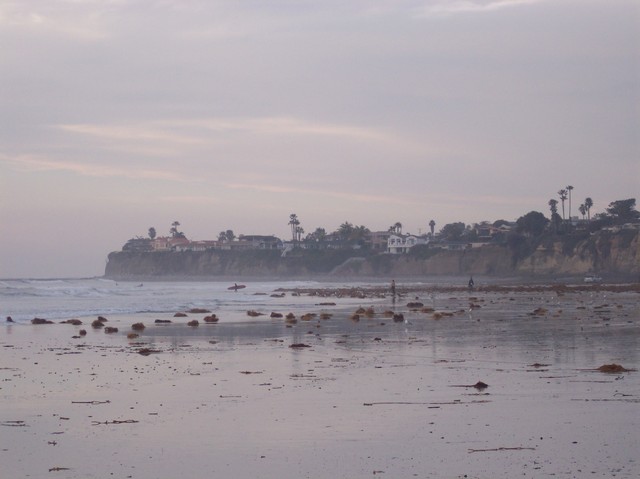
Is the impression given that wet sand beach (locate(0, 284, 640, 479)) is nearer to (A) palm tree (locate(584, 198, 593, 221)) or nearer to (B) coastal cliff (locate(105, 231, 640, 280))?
(B) coastal cliff (locate(105, 231, 640, 280))

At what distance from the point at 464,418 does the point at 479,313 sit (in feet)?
88.3

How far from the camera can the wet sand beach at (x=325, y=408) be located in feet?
29.6

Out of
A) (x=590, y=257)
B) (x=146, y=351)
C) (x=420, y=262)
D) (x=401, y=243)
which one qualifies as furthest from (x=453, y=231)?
(x=146, y=351)

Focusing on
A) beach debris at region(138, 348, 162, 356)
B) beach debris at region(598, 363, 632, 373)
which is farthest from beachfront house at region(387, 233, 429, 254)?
beach debris at region(598, 363, 632, 373)

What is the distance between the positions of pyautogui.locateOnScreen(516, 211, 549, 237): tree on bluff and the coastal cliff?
22.5ft

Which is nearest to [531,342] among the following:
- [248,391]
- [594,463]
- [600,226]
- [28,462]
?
[248,391]

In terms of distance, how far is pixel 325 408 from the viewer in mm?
12242

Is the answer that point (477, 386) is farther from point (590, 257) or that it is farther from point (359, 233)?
point (359, 233)

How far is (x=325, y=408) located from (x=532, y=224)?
13598 centimetres

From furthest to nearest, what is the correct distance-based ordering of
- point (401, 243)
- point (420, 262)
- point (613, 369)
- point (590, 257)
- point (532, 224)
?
point (401, 243) < point (420, 262) < point (532, 224) < point (590, 257) < point (613, 369)

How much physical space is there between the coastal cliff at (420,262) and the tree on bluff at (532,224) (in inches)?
270

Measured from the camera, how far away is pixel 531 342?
22062mm

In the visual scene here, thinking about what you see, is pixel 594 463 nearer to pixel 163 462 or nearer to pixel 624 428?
pixel 624 428

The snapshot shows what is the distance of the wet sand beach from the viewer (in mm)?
9008
